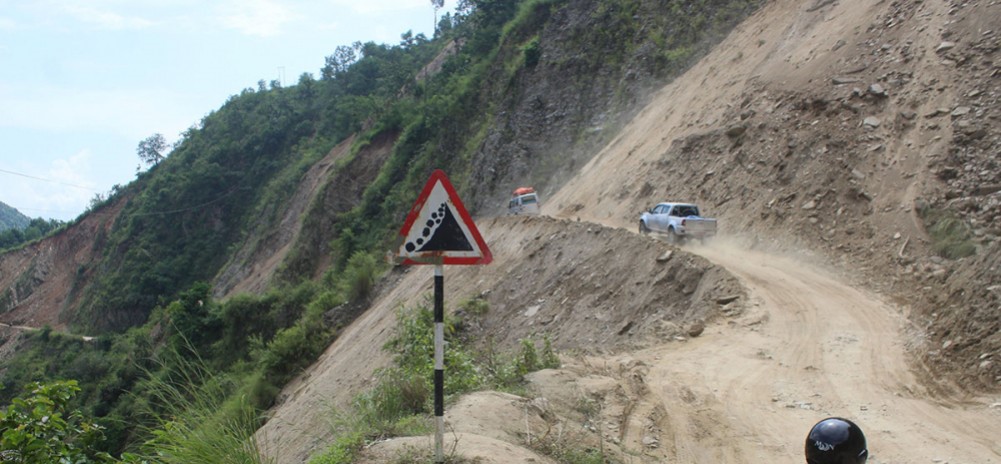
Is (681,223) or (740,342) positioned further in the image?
(681,223)

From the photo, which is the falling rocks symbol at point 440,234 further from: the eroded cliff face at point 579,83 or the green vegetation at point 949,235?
the eroded cliff face at point 579,83

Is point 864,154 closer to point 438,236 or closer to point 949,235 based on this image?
point 949,235

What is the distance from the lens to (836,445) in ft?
13.1

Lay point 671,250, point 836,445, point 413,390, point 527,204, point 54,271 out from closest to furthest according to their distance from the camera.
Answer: point 836,445
point 413,390
point 671,250
point 527,204
point 54,271

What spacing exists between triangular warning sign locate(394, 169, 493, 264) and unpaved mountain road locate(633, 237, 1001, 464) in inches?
134

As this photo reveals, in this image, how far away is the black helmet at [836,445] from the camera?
400 cm

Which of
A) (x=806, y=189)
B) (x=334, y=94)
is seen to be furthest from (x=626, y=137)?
(x=334, y=94)

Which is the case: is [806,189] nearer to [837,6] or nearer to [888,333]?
[888,333]

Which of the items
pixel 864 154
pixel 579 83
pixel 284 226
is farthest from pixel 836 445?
pixel 284 226

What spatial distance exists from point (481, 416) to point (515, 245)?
60.8 feet

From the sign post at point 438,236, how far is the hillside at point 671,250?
1403 millimetres

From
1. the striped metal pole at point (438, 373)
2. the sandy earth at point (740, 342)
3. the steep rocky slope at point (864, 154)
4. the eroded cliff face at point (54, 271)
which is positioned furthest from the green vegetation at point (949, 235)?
the eroded cliff face at point (54, 271)

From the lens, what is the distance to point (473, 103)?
4766 centimetres

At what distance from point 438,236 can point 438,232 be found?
3cm
